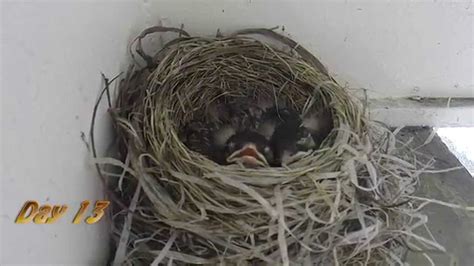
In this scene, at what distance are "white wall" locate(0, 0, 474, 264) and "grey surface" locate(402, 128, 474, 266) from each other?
0.12 meters

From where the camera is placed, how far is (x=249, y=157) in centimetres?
122

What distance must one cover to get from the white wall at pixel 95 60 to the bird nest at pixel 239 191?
6cm

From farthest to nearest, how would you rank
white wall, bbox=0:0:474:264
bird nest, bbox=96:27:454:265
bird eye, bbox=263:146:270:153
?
bird eye, bbox=263:146:270:153
bird nest, bbox=96:27:454:265
white wall, bbox=0:0:474:264

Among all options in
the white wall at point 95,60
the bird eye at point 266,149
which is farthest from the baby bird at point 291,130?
the white wall at point 95,60

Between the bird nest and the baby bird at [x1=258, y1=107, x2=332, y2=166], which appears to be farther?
the baby bird at [x1=258, y1=107, x2=332, y2=166]

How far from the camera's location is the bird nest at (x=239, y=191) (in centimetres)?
115

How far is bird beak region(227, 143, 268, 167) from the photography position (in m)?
1.22

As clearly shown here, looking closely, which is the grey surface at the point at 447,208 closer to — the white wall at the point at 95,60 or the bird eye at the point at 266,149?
the white wall at the point at 95,60

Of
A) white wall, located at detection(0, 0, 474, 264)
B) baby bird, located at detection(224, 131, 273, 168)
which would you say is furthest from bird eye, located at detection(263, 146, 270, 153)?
white wall, located at detection(0, 0, 474, 264)

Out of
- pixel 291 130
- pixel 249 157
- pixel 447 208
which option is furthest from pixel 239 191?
pixel 447 208

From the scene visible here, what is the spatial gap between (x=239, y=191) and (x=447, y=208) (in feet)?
1.52

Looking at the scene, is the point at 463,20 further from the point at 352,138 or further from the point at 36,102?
the point at 36,102

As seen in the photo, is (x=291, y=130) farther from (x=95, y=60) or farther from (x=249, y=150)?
(x=95, y=60)

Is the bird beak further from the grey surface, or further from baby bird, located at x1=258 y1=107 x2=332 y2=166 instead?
the grey surface
